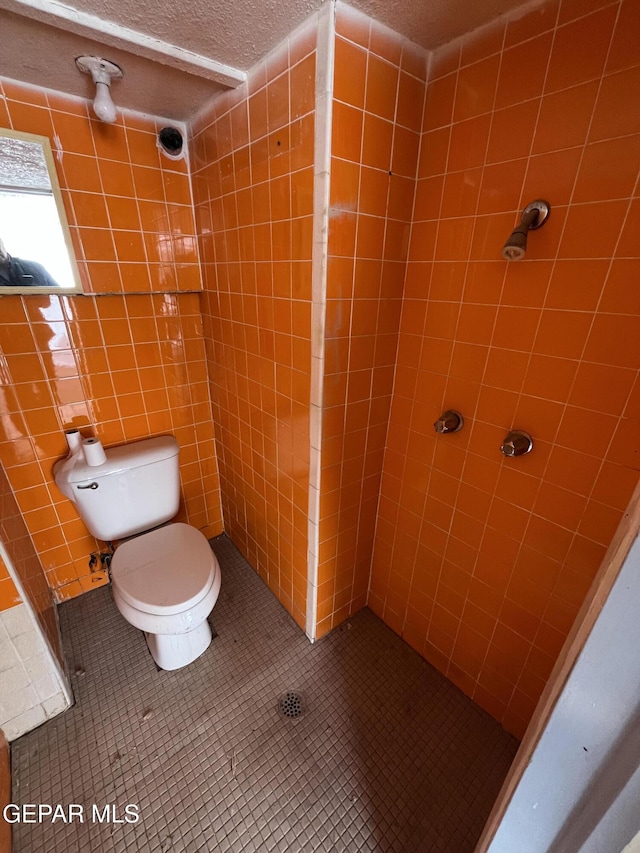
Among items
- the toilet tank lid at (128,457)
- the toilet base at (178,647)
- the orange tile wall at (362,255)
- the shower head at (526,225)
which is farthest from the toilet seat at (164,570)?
the shower head at (526,225)

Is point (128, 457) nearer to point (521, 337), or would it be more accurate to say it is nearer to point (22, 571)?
point (22, 571)

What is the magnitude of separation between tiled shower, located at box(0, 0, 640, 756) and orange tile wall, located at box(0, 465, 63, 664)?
0.12 metres

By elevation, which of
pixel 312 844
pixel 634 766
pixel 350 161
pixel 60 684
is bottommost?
pixel 312 844

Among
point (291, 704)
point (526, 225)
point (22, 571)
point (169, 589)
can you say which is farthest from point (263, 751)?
point (526, 225)

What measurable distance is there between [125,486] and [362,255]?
4.12ft

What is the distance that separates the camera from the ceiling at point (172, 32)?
780 mm

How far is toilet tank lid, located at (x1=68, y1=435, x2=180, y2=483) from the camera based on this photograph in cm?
134

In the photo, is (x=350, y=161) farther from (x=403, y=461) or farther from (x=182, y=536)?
(x=182, y=536)

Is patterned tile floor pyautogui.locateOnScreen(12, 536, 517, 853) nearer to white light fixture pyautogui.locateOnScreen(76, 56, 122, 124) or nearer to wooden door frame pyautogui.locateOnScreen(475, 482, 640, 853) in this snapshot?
wooden door frame pyautogui.locateOnScreen(475, 482, 640, 853)

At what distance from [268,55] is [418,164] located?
0.50 meters

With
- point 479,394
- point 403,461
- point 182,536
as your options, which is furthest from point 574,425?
point 182,536

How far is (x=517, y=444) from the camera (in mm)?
927

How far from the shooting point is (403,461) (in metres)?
1.30

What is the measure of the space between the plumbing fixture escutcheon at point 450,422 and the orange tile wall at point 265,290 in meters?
0.42
